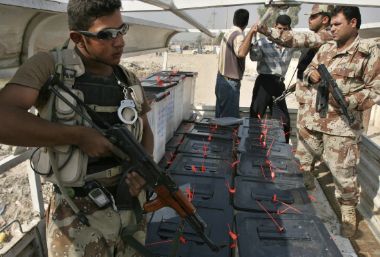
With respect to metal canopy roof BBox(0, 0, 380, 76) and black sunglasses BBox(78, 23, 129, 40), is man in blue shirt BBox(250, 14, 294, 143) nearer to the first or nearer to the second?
metal canopy roof BBox(0, 0, 380, 76)

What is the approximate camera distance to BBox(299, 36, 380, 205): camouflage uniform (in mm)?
2916

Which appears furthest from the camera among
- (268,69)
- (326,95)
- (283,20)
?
(268,69)

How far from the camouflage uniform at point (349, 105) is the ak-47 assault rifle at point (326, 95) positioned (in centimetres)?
6

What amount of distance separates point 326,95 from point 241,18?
1733mm

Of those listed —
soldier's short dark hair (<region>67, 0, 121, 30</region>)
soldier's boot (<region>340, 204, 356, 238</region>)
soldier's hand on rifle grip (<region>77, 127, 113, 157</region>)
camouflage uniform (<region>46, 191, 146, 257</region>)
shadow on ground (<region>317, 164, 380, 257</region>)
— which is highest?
soldier's short dark hair (<region>67, 0, 121, 30</region>)

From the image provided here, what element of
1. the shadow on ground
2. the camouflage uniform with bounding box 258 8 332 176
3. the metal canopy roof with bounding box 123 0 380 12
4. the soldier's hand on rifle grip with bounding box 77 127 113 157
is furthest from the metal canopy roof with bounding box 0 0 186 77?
the shadow on ground

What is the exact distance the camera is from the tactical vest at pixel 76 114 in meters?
1.37

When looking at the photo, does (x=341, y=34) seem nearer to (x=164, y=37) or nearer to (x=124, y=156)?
(x=124, y=156)

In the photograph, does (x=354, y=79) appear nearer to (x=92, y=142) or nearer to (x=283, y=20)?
(x=283, y=20)

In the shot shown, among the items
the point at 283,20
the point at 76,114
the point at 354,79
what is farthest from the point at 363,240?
the point at 76,114

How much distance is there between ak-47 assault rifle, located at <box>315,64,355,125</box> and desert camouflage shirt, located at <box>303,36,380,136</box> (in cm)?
6

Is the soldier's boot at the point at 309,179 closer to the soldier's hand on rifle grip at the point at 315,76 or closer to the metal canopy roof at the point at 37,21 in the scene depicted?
the soldier's hand on rifle grip at the point at 315,76

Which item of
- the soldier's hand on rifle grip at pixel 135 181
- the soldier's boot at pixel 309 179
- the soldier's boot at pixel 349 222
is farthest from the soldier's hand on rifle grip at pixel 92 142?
the soldier's boot at pixel 309 179

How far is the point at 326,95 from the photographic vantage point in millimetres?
3141
